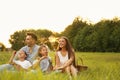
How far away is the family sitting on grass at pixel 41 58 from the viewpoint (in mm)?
9109

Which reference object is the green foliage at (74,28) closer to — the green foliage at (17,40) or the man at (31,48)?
the green foliage at (17,40)

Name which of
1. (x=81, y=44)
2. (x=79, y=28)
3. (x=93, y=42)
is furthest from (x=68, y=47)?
(x=79, y=28)

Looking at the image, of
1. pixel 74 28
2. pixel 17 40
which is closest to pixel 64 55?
pixel 17 40

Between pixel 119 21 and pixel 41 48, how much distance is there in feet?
228

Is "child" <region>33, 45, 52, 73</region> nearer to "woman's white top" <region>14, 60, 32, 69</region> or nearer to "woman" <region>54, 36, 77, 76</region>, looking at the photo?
"woman's white top" <region>14, 60, 32, 69</region>

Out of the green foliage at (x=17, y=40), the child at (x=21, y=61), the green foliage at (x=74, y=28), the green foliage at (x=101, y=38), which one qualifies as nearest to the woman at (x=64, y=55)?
the child at (x=21, y=61)

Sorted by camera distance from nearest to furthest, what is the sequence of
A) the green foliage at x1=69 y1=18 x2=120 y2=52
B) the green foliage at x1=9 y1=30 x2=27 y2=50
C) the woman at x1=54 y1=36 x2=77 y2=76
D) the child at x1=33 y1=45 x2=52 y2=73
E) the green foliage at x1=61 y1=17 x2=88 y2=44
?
1. the child at x1=33 y1=45 x2=52 y2=73
2. the woman at x1=54 y1=36 x2=77 y2=76
3. the green foliage at x1=69 y1=18 x2=120 y2=52
4. the green foliage at x1=9 y1=30 x2=27 y2=50
5. the green foliage at x1=61 y1=17 x2=88 y2=44

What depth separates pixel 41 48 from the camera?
947 centimetres

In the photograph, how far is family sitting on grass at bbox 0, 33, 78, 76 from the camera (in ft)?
29.9

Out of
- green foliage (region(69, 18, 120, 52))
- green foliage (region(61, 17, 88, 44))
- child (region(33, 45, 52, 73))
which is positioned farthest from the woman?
green foliage (region(61, 17, 88, 44))

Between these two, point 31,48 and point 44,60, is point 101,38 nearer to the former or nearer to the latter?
point 31,48

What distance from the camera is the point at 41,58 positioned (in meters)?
9.30

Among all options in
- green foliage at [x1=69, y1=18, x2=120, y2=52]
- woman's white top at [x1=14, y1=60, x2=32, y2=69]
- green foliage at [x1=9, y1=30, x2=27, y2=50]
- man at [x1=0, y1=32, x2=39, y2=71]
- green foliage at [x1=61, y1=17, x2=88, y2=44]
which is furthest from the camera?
green foliage at [x1=61, y1=17, x2=88, y2=44]

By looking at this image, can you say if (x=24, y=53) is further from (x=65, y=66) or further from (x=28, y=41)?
(x=65, y=66)
